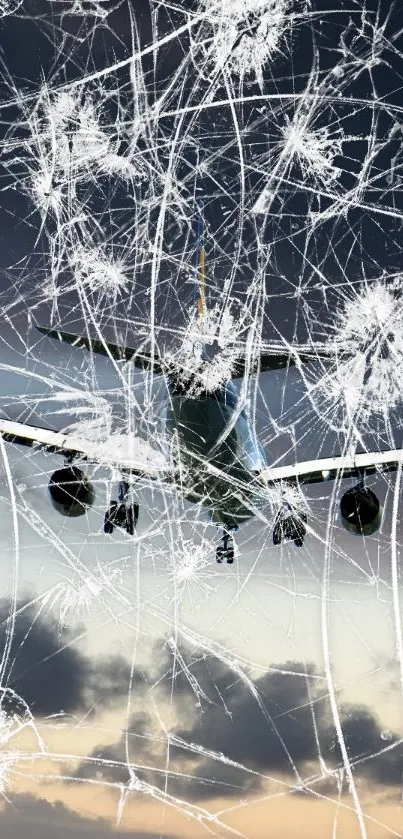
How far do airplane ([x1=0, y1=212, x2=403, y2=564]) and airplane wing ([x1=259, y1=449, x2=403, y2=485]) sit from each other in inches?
1.4

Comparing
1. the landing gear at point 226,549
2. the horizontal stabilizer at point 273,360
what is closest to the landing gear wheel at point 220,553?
the landing gear at point 226,549

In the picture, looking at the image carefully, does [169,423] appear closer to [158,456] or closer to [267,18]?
[158,456]

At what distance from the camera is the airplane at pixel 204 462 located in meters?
27.6

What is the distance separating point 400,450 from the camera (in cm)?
2739

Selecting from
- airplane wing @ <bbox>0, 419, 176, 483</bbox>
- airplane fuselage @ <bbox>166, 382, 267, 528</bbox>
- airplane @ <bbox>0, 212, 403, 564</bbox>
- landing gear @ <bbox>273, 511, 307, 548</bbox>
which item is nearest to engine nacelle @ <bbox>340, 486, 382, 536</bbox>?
airplane @ <bbox>0, 212, 403, 564</bbox>

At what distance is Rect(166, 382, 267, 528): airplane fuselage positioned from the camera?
27578mm

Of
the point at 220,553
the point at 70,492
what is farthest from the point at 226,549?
the point at 70,492

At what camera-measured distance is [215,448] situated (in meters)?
28.1

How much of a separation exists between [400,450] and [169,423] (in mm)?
7501

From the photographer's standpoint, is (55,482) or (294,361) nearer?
(294,361)

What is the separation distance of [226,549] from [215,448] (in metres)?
5.40

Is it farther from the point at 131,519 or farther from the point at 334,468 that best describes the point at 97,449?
the point at 334,468

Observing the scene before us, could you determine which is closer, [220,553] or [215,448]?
[215,448]

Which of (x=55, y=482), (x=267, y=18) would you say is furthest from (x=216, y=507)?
(x=267, y=18)
